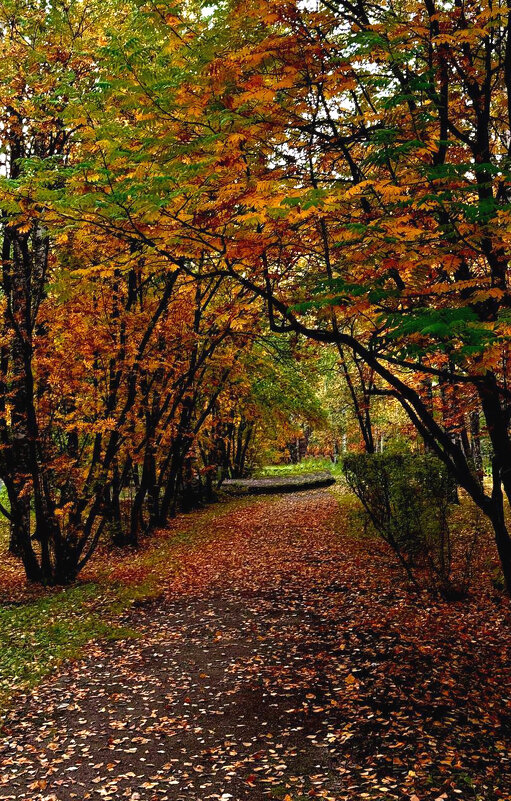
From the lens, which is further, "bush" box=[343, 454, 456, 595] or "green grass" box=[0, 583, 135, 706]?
"bush" box=[343, 454, 456, 595]

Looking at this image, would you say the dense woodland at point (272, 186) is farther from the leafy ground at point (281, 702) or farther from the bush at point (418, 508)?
the leafy ground at point (281, 702)

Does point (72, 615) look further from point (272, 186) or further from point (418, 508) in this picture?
point (272, 186)

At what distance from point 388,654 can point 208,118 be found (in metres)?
6.25

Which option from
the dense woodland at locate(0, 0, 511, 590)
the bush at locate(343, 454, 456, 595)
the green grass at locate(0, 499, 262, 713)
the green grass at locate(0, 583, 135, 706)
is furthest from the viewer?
the bush at locate(343, 454, 456, 595)

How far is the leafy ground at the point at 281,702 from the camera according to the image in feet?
15.2

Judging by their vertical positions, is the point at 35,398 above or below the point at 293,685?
above

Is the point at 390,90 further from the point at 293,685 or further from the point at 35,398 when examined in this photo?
the point at 35,398

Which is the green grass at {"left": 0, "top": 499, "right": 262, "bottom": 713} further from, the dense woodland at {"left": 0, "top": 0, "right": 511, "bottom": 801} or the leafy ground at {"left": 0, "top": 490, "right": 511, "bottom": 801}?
the leafy ground at {"left": 0, "top": 490, "right": 511, "bottom": 801}

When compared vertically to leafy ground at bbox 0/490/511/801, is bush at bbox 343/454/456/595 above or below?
above

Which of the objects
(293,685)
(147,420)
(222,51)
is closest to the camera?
(222,51)

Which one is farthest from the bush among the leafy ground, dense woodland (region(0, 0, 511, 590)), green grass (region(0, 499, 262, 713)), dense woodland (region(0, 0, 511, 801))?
green grass (region(0, 499, 262, 713))

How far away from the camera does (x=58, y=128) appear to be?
966 cm

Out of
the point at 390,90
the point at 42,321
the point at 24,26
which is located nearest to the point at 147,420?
the point at 42,321

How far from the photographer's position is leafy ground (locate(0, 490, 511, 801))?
15.2 feet
